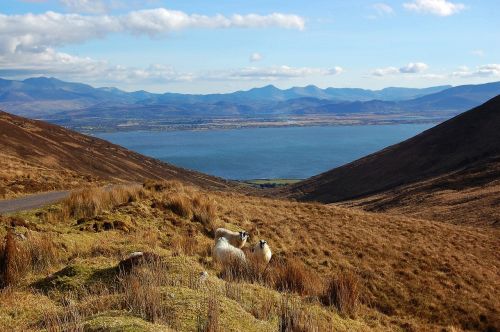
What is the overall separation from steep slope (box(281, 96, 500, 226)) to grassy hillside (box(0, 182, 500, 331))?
38061mm

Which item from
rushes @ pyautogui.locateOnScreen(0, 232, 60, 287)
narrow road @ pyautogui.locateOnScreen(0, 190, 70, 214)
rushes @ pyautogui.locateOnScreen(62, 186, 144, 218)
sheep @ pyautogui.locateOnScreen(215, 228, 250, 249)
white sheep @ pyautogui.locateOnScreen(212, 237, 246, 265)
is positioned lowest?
sheep @ pyautogui.locateOnScreen(215, 228, 250, 249)

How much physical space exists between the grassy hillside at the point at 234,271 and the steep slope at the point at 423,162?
125 feet

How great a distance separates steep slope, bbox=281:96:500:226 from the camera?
6844 centimetres

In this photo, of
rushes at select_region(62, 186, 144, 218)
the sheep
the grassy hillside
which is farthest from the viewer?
rushes at select_region(62, 186, 144, 218)

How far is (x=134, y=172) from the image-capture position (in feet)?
275

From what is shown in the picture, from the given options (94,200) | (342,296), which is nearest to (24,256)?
(342,296)

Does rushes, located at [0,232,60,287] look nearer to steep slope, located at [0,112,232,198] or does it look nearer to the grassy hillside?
the grassy hillside

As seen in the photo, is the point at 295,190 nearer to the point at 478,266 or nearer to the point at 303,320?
the point at 478,266

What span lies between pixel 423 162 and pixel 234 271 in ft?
244

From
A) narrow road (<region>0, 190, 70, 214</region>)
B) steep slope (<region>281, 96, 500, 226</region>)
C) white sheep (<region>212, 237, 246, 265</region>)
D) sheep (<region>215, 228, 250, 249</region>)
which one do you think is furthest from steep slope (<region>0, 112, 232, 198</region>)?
steep slope (<region>281, 96, 500, 226</region>)

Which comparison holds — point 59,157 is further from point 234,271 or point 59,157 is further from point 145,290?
point 145,290

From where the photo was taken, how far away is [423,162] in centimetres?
7875

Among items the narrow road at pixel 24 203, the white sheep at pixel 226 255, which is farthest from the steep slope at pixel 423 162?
the white sheep at pixel 226 255

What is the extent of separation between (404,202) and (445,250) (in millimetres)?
28598
